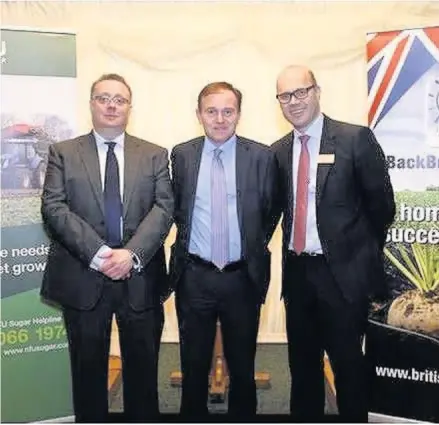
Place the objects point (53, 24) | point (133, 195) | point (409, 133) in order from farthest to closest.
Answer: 1. point (53, 24)
2. point (409, 133)
3. point (133, 195)

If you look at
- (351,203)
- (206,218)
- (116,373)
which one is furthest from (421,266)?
(116,373)

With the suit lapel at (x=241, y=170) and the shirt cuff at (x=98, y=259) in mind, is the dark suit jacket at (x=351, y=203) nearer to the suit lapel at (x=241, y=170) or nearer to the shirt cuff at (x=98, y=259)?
the suit lapel at (x=241, y=170)

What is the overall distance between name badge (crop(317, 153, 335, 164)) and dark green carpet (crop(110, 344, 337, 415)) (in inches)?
54.2

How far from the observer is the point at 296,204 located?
2.95 metres

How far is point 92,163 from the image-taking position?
2.91 metres

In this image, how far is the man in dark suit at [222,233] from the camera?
292cm

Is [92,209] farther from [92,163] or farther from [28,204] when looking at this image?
[28,204]

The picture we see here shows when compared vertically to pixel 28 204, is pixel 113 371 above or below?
below

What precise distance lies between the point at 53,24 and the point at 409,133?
8.03ft

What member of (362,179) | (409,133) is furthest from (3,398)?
(409,133)

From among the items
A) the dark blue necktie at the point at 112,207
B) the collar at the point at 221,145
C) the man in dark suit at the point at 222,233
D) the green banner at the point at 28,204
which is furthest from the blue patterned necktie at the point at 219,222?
the green banner at the point at 28,204

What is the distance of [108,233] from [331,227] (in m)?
0.99

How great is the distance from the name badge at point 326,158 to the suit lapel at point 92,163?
38.7 inches

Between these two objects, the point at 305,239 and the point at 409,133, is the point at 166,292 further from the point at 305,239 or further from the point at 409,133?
the point at 409,133
